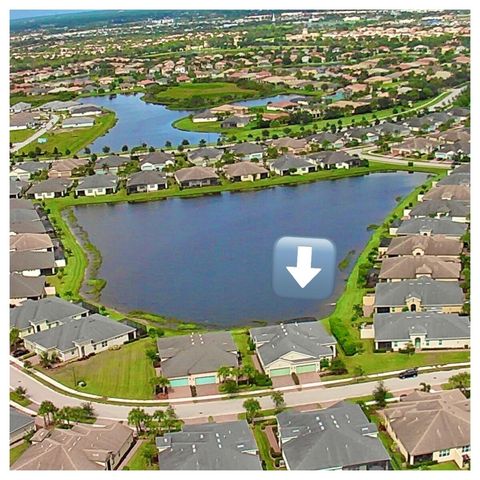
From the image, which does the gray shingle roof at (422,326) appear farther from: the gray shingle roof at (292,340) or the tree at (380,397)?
the tree at (380,397)

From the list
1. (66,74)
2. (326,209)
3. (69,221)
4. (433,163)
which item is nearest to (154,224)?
(69,221)

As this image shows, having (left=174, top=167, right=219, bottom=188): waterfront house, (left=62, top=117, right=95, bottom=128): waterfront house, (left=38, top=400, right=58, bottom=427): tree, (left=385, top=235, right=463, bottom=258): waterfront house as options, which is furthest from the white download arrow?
(left=62, top=117, right=95, bottom=128): waterfront house

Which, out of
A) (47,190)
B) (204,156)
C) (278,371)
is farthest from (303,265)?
(204,156)

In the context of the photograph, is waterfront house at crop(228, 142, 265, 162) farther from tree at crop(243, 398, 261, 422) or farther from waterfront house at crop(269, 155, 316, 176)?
tree at crop(243, 398, 261, 422)

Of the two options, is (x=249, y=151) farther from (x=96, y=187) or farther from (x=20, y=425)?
(x=20, y=425)

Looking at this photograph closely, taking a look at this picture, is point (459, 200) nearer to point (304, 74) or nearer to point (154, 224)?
point (154, 224)

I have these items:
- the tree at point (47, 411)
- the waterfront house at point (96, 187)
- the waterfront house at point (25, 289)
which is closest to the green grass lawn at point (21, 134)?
the waterfront house at point (96, 187)
